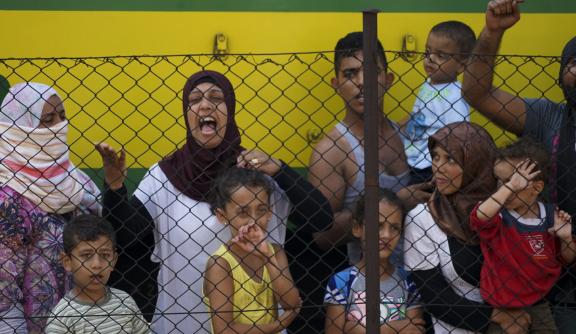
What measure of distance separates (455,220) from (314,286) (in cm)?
82

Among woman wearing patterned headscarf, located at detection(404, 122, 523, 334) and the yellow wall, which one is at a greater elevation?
the yellow wall

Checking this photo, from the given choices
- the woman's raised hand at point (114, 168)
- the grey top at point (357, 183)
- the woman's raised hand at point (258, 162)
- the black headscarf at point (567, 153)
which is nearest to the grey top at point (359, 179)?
the grey top at point (357, 183)

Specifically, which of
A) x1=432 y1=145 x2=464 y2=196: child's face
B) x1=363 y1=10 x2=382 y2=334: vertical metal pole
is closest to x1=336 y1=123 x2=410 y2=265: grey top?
x1=432 y1=145 x2=464 y2=196: child's face

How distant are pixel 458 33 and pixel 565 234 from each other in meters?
1.13

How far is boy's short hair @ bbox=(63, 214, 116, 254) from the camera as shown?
527 centimetres

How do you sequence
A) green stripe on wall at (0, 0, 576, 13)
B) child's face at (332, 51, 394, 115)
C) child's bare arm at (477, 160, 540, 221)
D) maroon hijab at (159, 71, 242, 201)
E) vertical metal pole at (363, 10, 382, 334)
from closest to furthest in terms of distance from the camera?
vertical metal pole at (363, 10, 382, 334), child's bare arm at (477, 160, 540, 221), maroon hijab at (159, 71, 242, 201), child's face at (332, 51, 394, 115), green stripe on wall at (0, 0, 576, 13)

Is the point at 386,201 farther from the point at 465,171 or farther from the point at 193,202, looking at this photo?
the point at 193,202

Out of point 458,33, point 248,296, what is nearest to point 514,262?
point 248,296

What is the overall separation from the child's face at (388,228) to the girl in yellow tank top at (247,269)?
0.40m

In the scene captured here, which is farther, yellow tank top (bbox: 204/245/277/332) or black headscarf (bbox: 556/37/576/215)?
black headscarf (bbox: 556/37/576/215)

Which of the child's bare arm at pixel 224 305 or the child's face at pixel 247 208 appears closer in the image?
the child's bare arm at pixel 224 305

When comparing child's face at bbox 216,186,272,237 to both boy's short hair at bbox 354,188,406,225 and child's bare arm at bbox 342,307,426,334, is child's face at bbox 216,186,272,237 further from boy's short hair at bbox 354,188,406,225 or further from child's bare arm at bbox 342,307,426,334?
child's bare arm at bbox 342,307,426,334

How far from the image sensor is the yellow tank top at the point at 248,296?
17.1 feet

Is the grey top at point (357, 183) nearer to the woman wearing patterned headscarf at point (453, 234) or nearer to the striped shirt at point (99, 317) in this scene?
the woman wearing patterned headscarf at point (453, 234)
